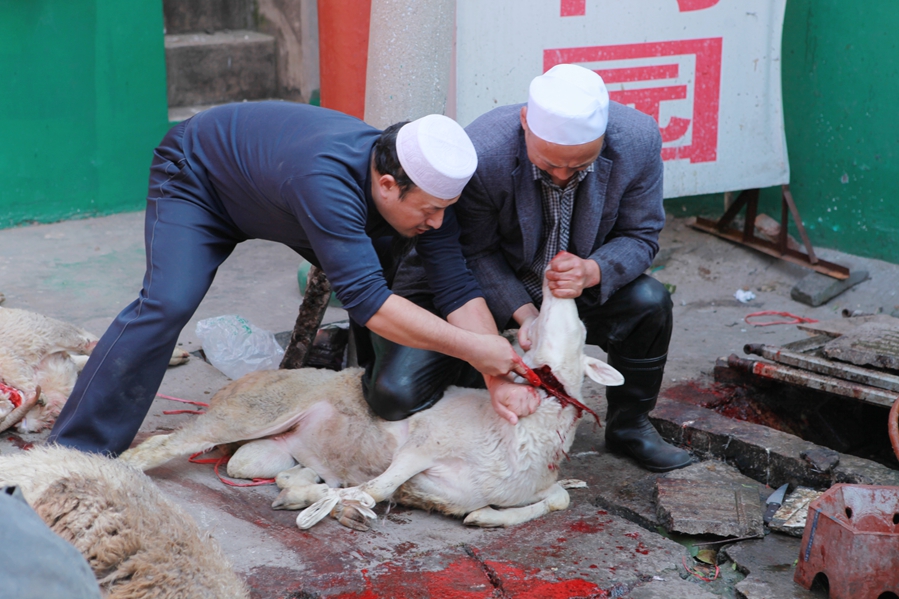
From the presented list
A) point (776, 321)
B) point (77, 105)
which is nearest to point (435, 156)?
point (776, 321)

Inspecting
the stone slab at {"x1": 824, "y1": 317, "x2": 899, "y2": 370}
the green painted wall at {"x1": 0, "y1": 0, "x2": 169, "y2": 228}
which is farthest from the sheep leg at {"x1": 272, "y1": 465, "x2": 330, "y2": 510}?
the green painted wall at {"x1": 0, "y1": 0, "x2": 169, "y2": 228}

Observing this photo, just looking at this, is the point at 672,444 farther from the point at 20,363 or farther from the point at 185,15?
the point at 185,15

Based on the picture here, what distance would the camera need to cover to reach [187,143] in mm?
3682

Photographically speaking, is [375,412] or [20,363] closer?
[375,412]

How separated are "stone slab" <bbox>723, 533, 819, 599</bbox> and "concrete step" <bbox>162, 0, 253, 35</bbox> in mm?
7720

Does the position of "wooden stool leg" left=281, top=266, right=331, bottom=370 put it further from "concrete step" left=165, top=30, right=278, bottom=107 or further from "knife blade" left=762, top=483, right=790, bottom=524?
"concrete step" left=165, top=30, right=278, bottom=107

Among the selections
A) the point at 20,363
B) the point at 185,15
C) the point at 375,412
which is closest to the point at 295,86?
the point at 185,15

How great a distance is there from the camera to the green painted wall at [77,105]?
6.78 m

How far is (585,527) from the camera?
11.3 feet

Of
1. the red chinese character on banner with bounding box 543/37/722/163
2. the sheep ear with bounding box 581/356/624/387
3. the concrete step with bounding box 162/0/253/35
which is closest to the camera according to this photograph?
the sheep ear with bounding box 581/356/624/387

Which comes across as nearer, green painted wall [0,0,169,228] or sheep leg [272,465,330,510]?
sheep leg [272,465,330,510]

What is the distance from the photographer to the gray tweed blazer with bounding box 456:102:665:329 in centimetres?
366

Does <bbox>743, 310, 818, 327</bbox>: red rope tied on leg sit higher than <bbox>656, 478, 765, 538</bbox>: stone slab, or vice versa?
<bbox>656, 478, 765, 538</bbox>: stone slab

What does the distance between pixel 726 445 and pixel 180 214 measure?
8.78ft
